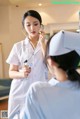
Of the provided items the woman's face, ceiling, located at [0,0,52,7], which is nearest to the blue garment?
the woman's face

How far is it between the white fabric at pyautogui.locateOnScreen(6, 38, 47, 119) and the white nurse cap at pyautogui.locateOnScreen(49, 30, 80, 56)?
0.73 m

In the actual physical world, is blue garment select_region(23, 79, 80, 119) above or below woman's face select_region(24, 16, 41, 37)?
below

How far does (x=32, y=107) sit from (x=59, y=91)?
0.12 m

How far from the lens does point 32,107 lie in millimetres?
825

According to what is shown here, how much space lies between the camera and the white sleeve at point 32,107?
814mm

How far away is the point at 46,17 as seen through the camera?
236 inches

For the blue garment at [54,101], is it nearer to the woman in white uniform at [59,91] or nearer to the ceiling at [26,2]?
the woman in white uniform at [59,91]

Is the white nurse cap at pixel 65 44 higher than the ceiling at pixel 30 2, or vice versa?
the ceiling at pixel 30 2

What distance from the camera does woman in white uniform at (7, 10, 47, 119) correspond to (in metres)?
A: 1.54

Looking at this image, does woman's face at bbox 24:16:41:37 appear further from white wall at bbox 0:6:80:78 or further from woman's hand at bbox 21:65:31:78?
white wall at bbox 0:6:80:78

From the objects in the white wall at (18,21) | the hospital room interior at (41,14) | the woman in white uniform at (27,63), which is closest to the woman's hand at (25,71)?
the woman in white uniform at (27,63)

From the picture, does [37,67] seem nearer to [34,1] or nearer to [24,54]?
[24,54]

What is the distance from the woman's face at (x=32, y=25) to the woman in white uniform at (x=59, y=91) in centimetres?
76

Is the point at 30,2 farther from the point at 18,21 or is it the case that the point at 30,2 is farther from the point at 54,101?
the point at 54,101
